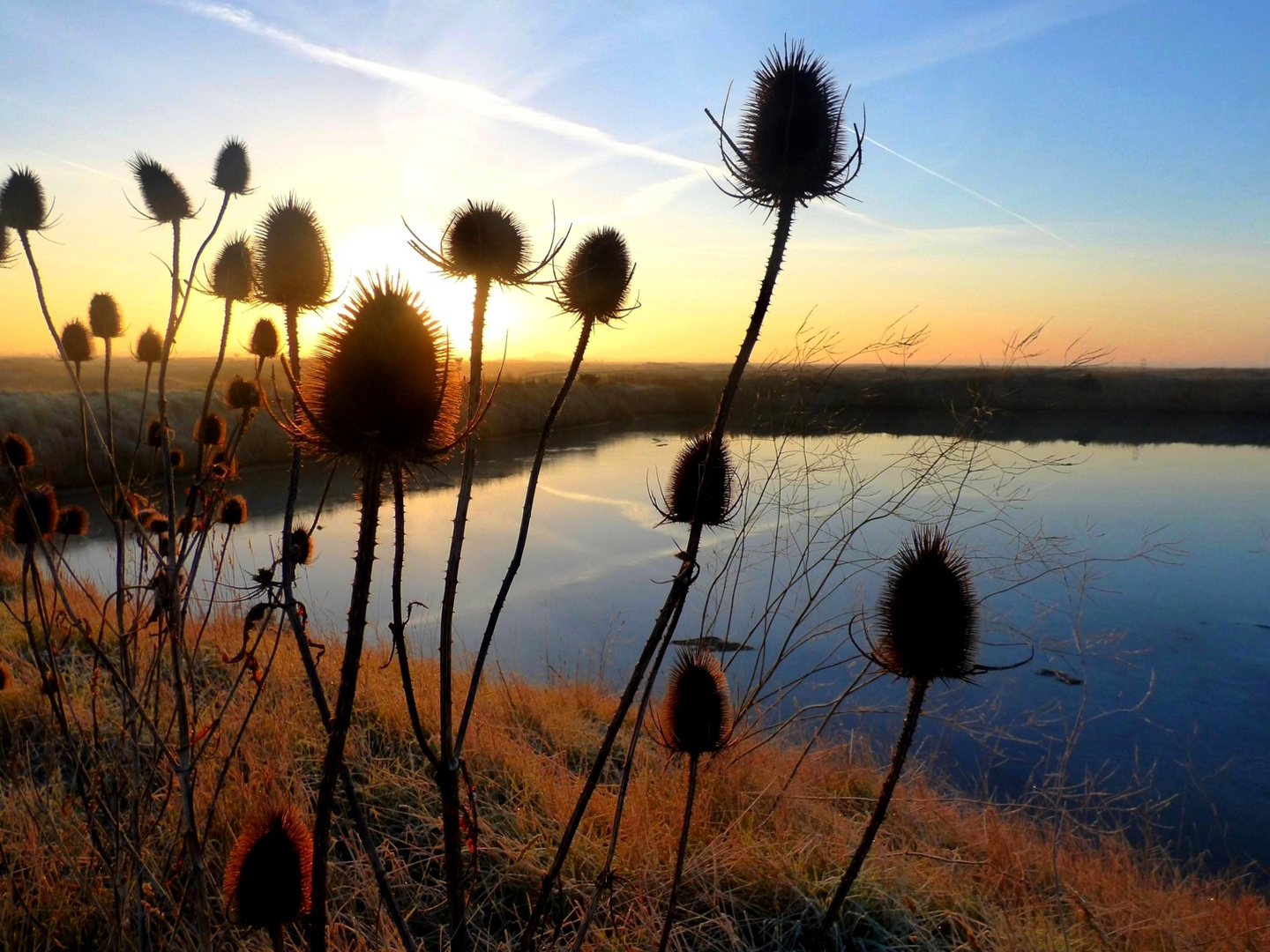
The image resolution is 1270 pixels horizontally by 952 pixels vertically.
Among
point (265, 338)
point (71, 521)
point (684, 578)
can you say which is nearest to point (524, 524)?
point (684, 578)

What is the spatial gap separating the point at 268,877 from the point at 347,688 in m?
0.68

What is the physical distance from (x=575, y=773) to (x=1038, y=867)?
210 cm

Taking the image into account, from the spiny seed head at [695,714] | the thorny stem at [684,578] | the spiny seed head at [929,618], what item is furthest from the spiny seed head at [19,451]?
the spiny seed head at [929,618]

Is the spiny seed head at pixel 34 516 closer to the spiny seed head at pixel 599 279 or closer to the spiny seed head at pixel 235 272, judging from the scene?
the spiny seed head at pixel 235 272

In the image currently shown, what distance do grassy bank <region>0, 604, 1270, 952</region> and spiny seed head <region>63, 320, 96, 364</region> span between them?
4.46 ft

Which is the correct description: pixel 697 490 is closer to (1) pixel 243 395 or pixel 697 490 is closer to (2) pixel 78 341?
(1) pixel 243 395

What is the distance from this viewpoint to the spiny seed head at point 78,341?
3.09 metres

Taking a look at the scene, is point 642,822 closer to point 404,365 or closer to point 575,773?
point 575,773

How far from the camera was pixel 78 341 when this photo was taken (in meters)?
3.11

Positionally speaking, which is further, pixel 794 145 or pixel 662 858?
pixel 662 858

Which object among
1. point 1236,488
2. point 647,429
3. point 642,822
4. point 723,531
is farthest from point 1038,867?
point 647,429

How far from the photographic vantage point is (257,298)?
74.9 inches

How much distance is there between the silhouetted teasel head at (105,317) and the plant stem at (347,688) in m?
2.36

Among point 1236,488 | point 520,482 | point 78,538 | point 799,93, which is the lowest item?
point 78,538
